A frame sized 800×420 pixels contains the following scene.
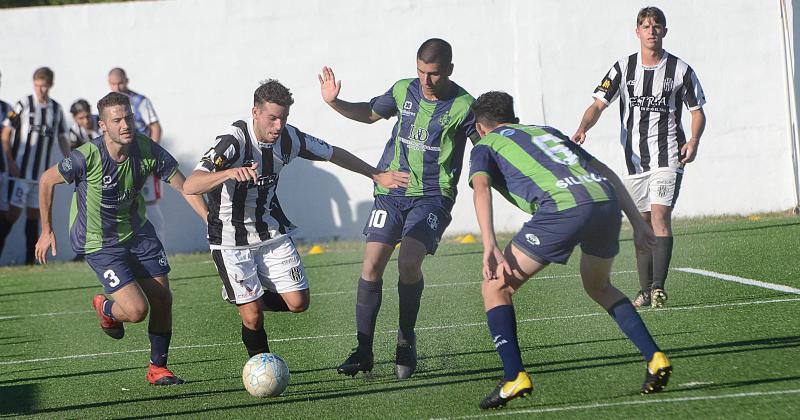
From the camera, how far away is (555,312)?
363 inches

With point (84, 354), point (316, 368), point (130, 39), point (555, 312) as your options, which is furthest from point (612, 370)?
point (130, 39)

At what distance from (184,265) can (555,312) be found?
689 cm

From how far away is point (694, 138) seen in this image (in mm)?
9328

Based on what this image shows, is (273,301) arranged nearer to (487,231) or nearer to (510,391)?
(487,231)

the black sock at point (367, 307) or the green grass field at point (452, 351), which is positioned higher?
the black sock at point (367, 307)

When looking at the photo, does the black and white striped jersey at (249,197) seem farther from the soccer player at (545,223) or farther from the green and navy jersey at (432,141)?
the soccer player at (545,223)

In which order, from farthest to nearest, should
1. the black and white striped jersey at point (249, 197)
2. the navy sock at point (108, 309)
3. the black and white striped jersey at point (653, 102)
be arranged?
the black and white striped jersey at point (653, 102)
the navy sock at point (108, 309)
the black and white striped jersey at point (249, 197)

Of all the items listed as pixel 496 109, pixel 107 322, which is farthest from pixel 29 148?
pixel 496 109

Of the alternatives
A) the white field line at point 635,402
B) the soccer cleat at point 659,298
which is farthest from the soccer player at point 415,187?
the soccer cleat at point 659,298

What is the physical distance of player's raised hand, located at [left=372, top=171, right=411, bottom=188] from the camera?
7332 mm

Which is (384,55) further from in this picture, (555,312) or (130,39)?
(555,312)

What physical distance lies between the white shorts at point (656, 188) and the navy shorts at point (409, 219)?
2.39 meters

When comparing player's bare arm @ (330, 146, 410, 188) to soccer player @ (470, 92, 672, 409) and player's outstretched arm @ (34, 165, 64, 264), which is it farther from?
player's outstretched arm @ (34, 165, 64, 264)

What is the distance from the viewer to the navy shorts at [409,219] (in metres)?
7.38
